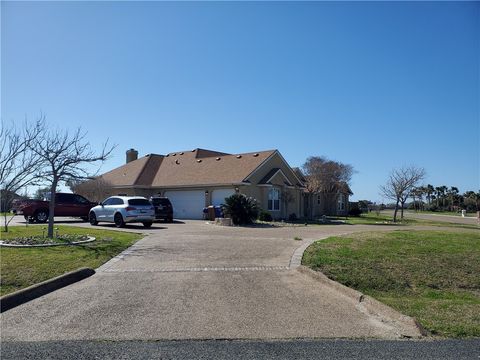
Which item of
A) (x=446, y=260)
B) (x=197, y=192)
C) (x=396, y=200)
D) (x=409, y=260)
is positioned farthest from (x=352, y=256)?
(x=396, y=200)

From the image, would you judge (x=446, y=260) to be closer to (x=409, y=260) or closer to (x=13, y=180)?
(x=409, y=260)

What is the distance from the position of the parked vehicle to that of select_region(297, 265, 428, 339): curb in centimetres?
1450

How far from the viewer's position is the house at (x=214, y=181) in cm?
3234

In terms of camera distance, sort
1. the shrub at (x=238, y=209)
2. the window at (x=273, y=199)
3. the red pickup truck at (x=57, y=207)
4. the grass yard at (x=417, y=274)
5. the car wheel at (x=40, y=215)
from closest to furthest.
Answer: the grass yard at (x=417, y=274) < the shrub at (x=238, y=209) < the red pickup truck at (x=57, y=207) < the car wheel at (x=40, y=215) < the window at (x=273, y=199)

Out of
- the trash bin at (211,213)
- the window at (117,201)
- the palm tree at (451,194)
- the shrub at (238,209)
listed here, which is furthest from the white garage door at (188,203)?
the palm tree at (451,194)

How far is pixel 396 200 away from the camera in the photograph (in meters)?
40.1

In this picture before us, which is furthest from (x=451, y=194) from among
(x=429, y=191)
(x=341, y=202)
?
(x=341, y=202)

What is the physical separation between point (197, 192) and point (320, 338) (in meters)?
28.3

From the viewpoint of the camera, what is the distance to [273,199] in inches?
1320

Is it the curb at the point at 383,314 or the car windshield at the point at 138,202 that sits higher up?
the car windshield at the point at 138,202

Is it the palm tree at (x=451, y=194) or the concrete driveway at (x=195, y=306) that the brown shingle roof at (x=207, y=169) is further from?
the palm tree at (x=451, y=194)

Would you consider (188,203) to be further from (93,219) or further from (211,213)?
(93,219)

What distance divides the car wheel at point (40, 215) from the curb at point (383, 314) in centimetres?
2097

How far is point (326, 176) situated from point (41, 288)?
127 ft
